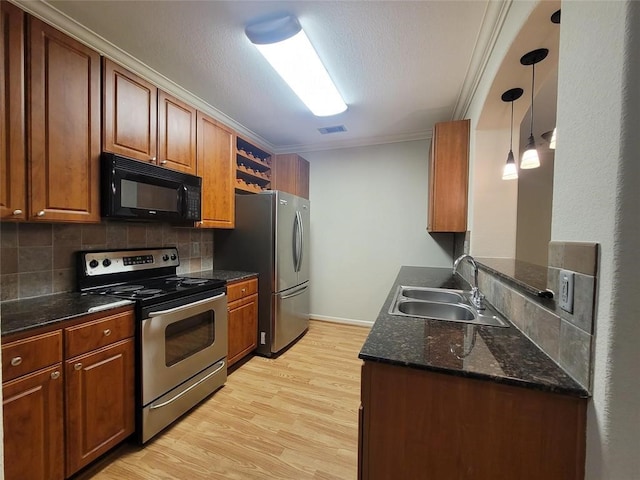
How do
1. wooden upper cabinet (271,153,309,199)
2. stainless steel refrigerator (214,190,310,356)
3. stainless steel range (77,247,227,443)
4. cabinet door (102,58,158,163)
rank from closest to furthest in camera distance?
stainless steel range (77,247,227,443)
cabinet door (102,58,158,163)
stainless steel refrigerator (214,190,310,356)
wooden upper cabinet (271,153,309,199)

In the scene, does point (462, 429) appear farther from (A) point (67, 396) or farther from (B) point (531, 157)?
(B) point (531, 157)

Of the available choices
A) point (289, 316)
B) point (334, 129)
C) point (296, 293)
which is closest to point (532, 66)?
point (334, 129)

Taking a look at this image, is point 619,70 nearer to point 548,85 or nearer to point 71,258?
point 548,85

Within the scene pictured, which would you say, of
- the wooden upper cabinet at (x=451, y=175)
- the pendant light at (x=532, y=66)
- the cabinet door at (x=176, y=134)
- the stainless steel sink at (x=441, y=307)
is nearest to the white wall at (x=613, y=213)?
the stainless steel sink at (x=441, y=307)

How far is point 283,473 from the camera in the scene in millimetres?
1425

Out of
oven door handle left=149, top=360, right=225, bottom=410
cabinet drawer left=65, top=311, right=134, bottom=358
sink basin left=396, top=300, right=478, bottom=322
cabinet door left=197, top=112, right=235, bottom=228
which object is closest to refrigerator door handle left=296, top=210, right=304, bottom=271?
cabinet door left=197, top=112, right=235, bottom=228

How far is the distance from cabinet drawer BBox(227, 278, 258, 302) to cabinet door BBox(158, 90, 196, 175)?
1.06 meters

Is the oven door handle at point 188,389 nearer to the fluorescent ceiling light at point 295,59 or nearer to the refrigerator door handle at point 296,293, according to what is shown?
the refrigerator door handle at point 296,293

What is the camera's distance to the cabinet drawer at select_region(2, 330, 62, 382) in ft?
3.51

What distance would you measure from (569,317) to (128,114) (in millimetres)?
2486

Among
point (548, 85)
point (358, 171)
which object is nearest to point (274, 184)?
point (358, 171)

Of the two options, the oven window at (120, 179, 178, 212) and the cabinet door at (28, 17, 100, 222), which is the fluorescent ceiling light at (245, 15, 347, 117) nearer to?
the cabinet door at (28, 17, 100, 222)

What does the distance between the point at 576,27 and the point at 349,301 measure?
3303mm

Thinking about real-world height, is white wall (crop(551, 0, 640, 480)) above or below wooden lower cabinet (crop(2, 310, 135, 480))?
above
